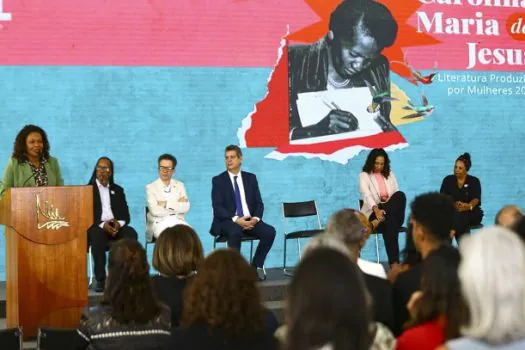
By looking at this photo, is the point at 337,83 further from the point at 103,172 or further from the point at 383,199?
the point at 103,172

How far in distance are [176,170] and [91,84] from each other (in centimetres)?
104

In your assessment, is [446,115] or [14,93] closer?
[14,93]

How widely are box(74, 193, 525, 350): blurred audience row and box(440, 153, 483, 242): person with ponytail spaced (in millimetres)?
3290

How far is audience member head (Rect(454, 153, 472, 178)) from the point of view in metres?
6.93

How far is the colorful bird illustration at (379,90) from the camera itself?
7.37 m

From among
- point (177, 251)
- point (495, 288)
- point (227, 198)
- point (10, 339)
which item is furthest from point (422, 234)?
point (227, 198)

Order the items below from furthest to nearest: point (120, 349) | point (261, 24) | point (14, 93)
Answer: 1. point (261, 24)
2. point (14, 93)
3. point (120, 349)

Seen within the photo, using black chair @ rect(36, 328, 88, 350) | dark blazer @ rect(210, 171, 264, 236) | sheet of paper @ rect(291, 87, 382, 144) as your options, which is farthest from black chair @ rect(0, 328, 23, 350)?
sheet of paper @ rect(291, 87, 382, 144)

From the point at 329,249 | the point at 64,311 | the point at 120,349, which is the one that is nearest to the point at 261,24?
the point at 64,311

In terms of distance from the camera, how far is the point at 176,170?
693 cm

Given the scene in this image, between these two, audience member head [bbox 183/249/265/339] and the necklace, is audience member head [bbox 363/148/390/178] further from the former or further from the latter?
audience member head [bbox 183/249/265/339]

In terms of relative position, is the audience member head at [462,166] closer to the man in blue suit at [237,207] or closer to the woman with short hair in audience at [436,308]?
the man in blue suit at [237,207]

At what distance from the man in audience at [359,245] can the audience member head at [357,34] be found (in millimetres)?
4545

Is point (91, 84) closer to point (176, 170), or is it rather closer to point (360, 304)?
point (176, 170)
